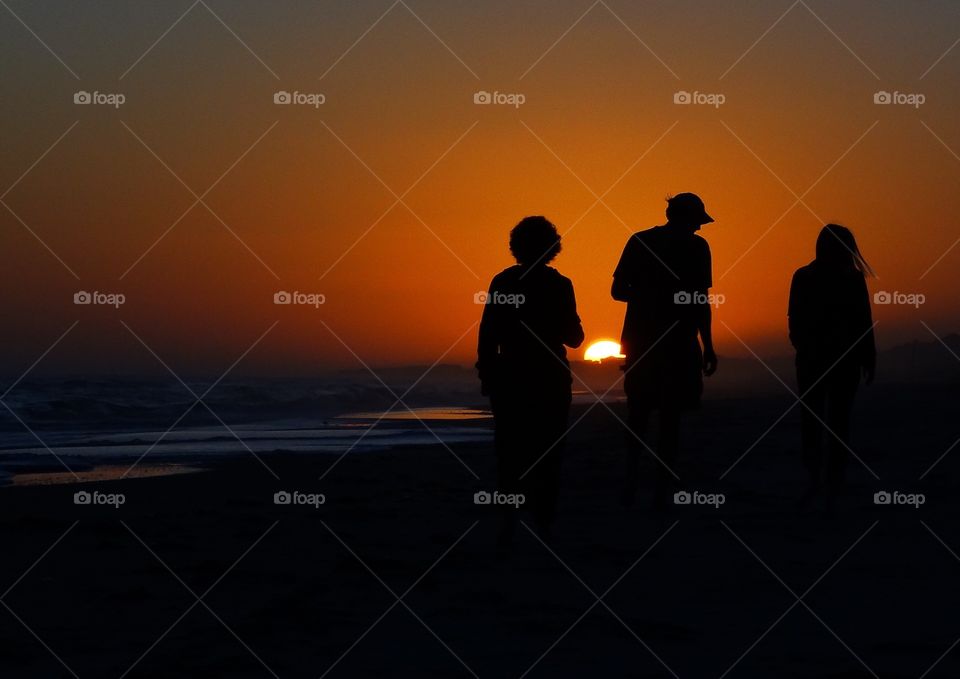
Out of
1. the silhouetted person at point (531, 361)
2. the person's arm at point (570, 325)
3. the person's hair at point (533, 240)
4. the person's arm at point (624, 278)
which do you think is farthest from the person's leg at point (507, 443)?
the person's arm at point (624, 278)

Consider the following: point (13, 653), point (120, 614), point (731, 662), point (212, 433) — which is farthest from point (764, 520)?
point (212, 433)

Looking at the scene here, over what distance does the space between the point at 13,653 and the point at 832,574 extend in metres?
3.47

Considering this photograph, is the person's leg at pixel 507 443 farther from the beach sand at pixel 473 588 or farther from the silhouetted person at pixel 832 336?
the silhouetted person at pixel 832 336

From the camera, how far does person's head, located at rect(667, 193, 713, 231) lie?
298 inches

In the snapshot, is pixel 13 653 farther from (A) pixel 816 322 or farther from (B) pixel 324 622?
(A) pixel 816 322

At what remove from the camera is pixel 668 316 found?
296 inches

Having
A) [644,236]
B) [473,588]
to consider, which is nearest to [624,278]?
[644,236]

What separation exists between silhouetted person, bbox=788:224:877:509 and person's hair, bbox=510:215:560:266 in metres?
2.15

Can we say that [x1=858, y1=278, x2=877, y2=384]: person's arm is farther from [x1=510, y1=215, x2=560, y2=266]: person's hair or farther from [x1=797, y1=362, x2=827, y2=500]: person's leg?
[x1=510, y1=215, x2=560, y2=266]: person's hair

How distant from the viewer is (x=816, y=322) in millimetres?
7891

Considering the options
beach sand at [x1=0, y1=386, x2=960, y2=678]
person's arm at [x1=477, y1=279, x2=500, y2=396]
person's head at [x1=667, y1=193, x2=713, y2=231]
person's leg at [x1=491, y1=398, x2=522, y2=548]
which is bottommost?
beach sand at [x1=0, y1=386, x2=960, y2=678]

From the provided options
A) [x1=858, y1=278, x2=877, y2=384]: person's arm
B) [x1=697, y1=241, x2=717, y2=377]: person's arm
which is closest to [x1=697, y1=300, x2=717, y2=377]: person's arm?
[x1=697, y1=241, x2=717, y2=377]: person's arm

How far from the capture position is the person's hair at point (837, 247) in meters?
7.83

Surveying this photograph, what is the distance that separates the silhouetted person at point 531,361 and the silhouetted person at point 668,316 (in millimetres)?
981
